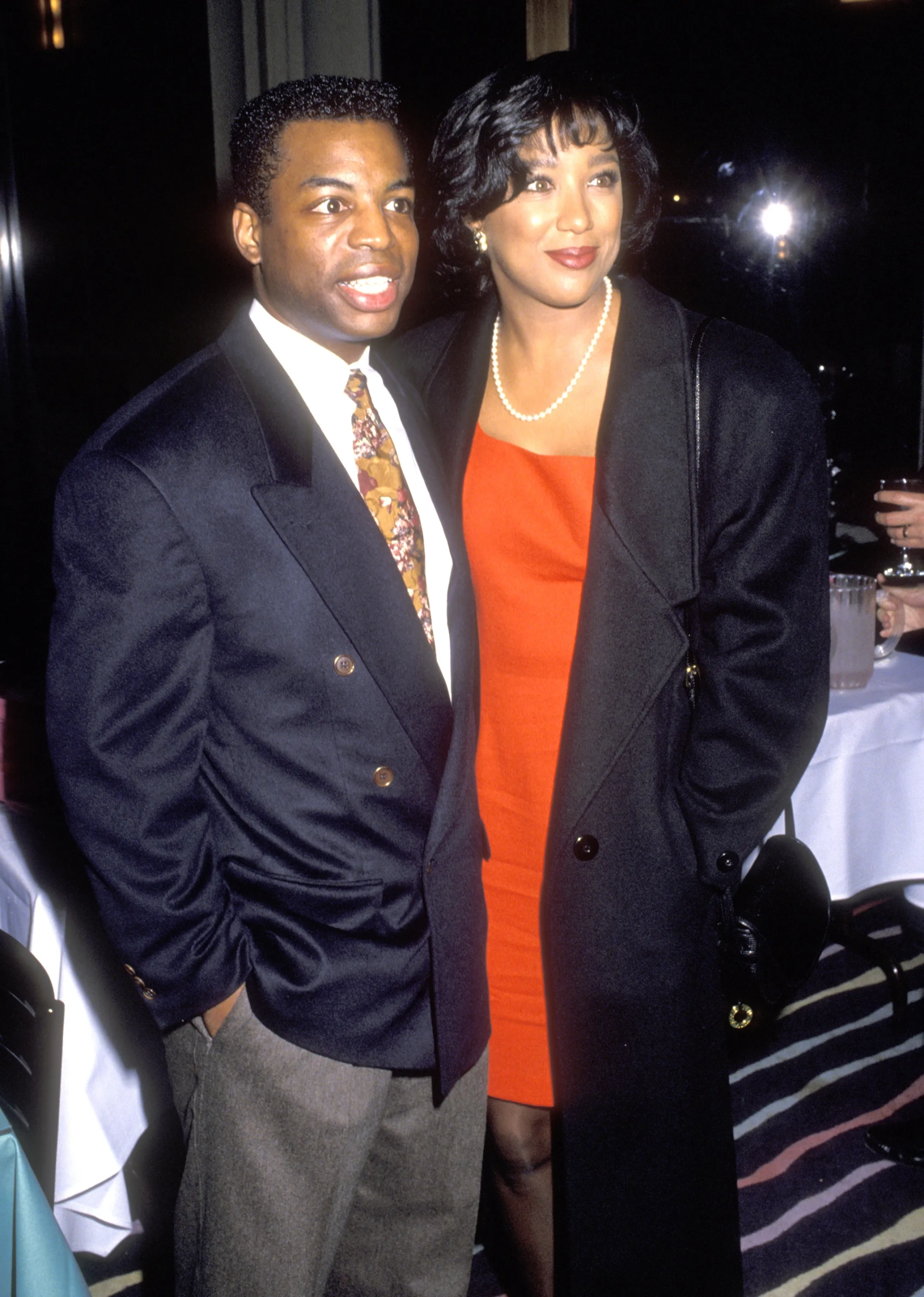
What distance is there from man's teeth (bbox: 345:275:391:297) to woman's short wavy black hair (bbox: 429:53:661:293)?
16.3 inches

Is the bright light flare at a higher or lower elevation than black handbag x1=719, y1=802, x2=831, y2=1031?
higher

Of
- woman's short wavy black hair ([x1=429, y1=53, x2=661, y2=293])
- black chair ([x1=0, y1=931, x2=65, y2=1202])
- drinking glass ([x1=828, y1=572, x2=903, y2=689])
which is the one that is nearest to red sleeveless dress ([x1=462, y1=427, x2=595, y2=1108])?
woman's short wavy black hair ([x1=429, y1=53, x2=661, y2=293])

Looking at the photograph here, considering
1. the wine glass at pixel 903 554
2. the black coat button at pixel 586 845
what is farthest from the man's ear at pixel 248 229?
the wine glass at pixel 903 554

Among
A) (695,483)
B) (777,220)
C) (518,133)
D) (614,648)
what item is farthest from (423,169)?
(777,220)

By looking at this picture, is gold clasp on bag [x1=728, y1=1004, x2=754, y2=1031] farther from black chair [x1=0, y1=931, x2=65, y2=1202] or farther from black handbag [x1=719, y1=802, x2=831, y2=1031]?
black chair [x1=0, y1=931, x2=65, y2=1202]

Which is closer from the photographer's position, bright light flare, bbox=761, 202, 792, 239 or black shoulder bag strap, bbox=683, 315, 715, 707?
black shoulder bag strap, bbox=683, 315, 715, 707

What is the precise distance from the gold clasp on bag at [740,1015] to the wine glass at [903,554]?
1087mm

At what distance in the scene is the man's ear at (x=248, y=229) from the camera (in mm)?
1289

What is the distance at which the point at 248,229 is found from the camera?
1.30m

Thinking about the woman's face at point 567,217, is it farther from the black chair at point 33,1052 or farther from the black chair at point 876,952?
the black chair at point 876,952

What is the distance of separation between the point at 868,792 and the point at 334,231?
5.27 ft

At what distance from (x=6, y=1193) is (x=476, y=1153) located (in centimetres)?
69

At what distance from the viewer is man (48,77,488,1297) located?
1.12 m

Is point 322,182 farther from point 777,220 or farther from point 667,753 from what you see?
point 777,220
